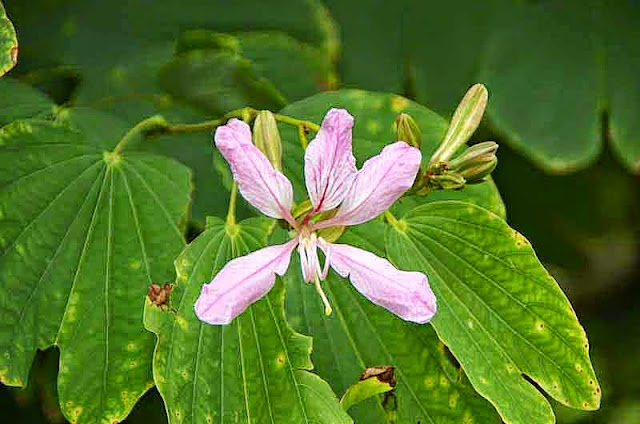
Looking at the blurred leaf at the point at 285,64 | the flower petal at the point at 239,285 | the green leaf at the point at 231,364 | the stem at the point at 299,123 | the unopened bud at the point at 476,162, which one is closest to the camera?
the flower petal at the point at 239,285

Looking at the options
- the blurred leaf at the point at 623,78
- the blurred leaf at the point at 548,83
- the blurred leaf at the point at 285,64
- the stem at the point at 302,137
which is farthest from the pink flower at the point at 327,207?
the blurred leaf at the point at 623,78

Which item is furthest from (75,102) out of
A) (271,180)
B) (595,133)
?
(595,133)

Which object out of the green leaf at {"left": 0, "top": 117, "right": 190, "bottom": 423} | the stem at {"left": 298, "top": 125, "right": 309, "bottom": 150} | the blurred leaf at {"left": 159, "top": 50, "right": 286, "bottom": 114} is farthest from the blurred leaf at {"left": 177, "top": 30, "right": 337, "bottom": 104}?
the green leaf at {"left": 0, "top": 117, "right": 190, "bottom": 423}

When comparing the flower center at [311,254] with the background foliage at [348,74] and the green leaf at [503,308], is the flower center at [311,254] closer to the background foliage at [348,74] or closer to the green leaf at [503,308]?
the green leaf at [503,308]

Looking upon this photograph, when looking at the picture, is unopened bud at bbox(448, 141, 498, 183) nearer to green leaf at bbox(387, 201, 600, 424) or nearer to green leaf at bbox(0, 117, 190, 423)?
green leaf at bbox(387, 201, 600, 424)

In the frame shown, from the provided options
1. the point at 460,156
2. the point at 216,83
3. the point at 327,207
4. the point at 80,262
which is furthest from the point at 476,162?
the point at 216,83

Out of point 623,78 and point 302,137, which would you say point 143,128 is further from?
point 623,78
